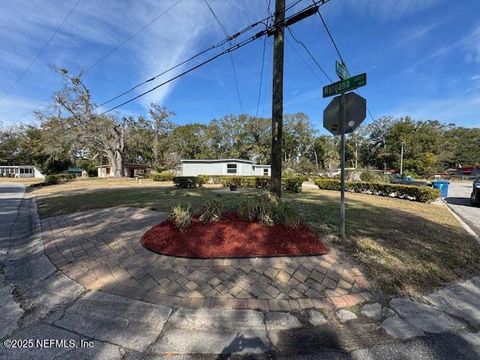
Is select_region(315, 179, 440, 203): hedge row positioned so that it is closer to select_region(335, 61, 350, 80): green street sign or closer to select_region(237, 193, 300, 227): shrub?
select_region(335, 61, 350, 80): green street sign

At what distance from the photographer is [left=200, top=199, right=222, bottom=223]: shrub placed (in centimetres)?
463

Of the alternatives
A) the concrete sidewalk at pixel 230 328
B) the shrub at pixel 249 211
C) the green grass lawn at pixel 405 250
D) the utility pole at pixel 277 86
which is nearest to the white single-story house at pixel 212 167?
the green grass lawn at pixel 405 250

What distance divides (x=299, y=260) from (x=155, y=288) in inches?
76.9

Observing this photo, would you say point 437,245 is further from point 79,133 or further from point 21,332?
point 79,133

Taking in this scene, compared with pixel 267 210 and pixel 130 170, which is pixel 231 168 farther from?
pixel 267 210

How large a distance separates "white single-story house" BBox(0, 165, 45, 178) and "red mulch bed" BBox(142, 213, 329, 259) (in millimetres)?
63498

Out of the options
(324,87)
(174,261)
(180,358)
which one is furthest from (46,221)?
(324,87)

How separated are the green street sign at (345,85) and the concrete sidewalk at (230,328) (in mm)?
3173

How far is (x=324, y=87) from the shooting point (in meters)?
4.59

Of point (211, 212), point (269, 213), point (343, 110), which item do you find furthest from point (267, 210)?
point (343, 110)

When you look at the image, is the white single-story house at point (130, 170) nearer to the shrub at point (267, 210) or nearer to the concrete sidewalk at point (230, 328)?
the shrub at point (267, 210)

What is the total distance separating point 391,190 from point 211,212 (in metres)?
12.8

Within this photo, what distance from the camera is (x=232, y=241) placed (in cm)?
396

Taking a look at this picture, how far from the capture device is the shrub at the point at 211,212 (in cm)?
463
